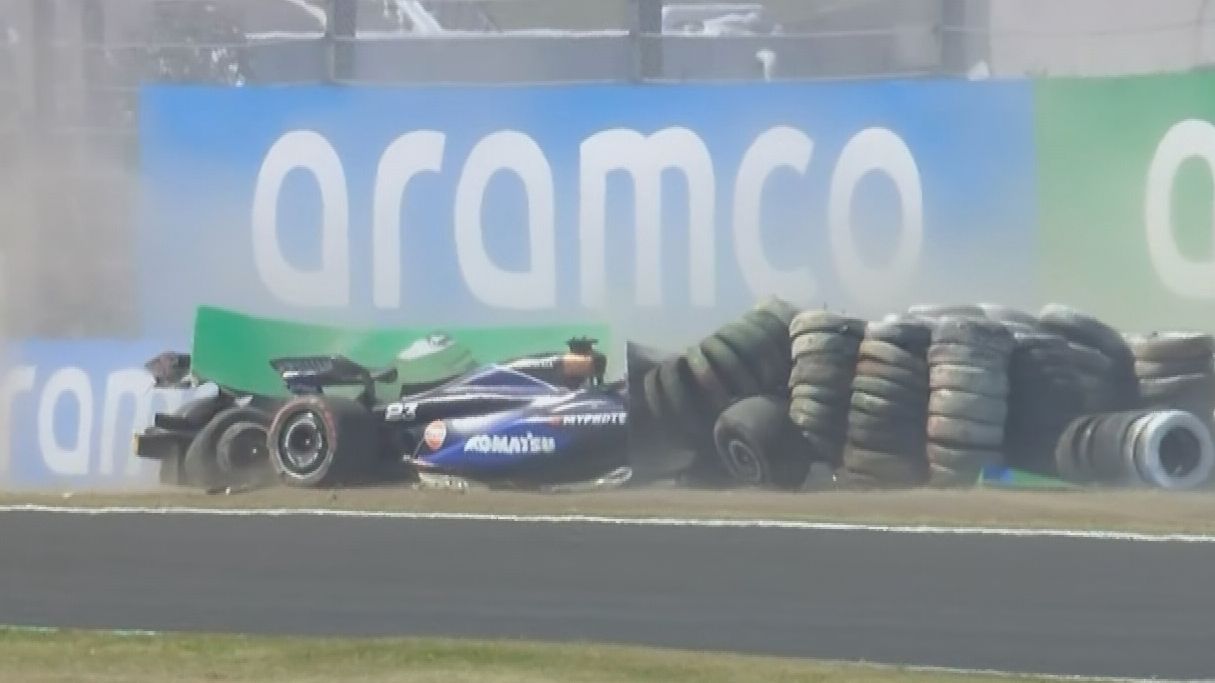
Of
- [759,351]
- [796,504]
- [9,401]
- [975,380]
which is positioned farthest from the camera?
[9,401]

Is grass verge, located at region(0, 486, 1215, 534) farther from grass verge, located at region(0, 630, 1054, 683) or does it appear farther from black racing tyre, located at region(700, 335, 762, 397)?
grass verge, located at region(0, 630, 1054, 683)

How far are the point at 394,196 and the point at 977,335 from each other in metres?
4.88

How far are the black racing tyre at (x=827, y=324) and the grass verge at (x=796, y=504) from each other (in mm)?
1260

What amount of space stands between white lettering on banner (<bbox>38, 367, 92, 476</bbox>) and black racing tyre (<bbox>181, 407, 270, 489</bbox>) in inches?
34.2

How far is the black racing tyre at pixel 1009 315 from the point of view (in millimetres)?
16078

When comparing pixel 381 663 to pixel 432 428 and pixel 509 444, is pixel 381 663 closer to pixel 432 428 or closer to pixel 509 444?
pixel 509 444

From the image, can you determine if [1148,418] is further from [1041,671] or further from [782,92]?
[1041,671]

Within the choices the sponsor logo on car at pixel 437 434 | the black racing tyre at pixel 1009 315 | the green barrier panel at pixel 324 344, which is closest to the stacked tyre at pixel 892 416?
the black racing tyre at pixel 1009 315

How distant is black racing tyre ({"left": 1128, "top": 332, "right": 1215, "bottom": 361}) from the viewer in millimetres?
15805

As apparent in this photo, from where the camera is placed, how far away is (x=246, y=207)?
57.3 feet

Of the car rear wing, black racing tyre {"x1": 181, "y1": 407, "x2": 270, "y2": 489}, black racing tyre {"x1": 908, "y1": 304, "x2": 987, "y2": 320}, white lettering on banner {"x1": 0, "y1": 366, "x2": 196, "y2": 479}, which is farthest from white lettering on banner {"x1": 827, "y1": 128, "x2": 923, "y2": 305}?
white lettering on banner {"x1": 0, "y1": 366, "x2": 196, "y2": 479}

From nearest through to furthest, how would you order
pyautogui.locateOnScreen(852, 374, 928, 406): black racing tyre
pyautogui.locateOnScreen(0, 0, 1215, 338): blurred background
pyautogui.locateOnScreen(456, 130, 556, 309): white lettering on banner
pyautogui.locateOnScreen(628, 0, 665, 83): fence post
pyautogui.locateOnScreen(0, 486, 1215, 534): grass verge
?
pyautogui.locateOnScreen(0, 486, 1215, 534): grass verge < pyautogui.locateOnScreen(852, 374, 928, 406): black racing tyre < pyautogui.locateOnScreen(0, 0, 1215, 338): blurred background < pyautogui.locateOnScreen(456, 130, 556, 309): white lettering on banner < pyautogui.locateOnScreen(628, 0, 665, 83): fence post

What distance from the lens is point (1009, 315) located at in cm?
1612

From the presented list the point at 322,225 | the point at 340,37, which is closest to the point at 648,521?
the point at 322,225
